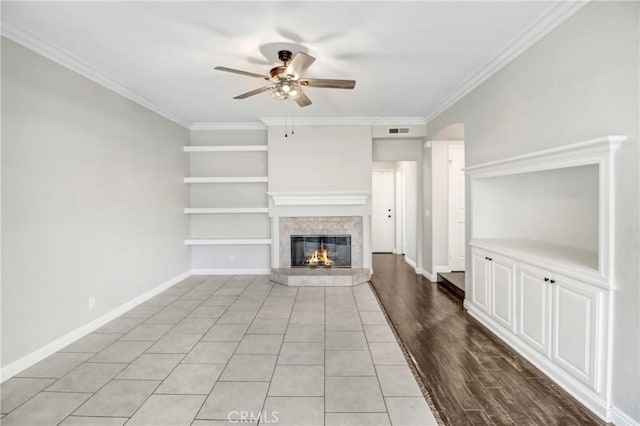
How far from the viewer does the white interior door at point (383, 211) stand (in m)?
8.12

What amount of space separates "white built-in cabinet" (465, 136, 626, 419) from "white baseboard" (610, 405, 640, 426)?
0.11 ft

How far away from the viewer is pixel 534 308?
2.56 meters

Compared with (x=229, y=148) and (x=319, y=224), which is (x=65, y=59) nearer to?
(x=229, y=148)

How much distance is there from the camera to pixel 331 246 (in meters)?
5.57

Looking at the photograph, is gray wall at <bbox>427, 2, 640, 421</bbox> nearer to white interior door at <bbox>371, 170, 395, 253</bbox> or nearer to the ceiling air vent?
the ceiling air vent

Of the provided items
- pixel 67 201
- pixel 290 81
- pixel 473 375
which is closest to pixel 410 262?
pixel 473 375

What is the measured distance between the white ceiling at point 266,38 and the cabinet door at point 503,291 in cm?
203

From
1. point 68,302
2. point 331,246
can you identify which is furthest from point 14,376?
point 331,246

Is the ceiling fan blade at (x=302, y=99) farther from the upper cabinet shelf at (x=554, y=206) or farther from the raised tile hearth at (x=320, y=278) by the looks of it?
the raised tile hearth at (x=320, y=278)

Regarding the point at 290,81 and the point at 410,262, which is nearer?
the point at 290,81

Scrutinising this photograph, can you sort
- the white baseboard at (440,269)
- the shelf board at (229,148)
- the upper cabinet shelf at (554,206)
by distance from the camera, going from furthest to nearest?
the shelf board at (229,148), the white baseboard at (440,269), the upper cabinet shelf at (554,206)

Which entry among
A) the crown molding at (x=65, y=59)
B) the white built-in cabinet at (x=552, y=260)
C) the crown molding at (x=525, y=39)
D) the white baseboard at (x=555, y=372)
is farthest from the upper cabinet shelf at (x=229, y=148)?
the white baseboard at (x=555, y=372)

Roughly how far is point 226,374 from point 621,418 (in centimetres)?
261

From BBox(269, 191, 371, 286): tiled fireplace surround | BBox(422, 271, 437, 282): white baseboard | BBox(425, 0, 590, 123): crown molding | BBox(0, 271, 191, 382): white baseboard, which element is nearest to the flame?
BBox(269, 191, 371, 286): tiled fireplace surround
